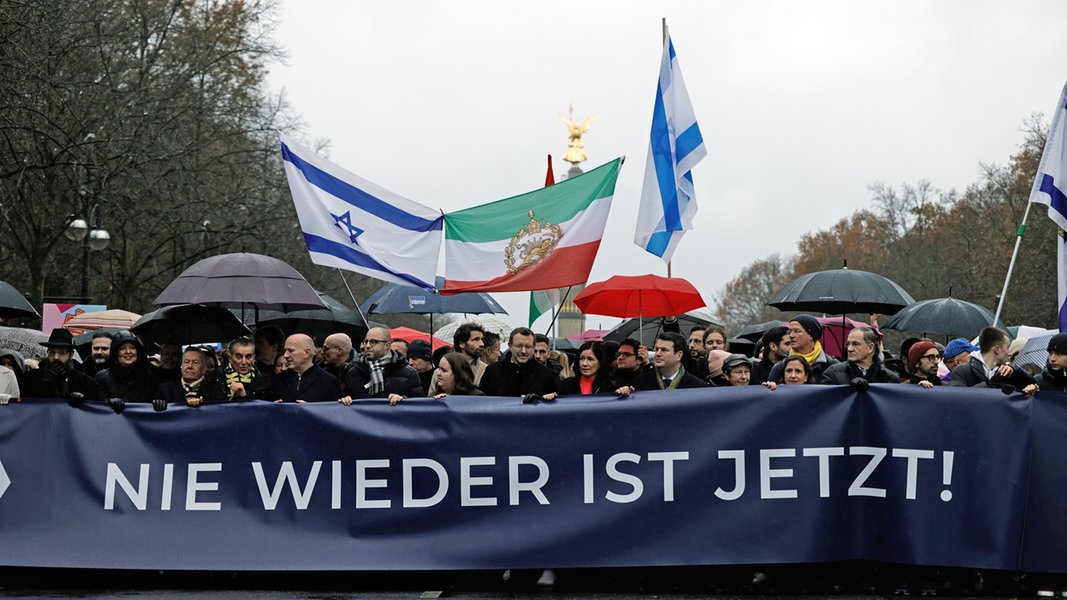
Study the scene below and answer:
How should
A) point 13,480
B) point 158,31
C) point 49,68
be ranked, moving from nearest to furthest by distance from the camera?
point 13,480
point 49,68
point 158,31

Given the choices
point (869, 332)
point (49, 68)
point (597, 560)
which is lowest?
point (597, 560)

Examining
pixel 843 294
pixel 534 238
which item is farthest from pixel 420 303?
pixel 534 238

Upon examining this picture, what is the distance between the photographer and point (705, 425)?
889 cm

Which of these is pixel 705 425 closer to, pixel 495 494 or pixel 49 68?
pixel 495 494

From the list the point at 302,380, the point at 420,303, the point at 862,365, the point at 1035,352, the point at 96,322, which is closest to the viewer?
the point at 862,365

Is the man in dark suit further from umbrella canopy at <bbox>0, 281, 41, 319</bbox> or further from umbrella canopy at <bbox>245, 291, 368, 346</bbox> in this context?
umbrella canopy at <bbox>0, 281, 41, 319</bbox>

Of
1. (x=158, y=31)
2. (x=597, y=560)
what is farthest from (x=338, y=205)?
(x=158, y=31)

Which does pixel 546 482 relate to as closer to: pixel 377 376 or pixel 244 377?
pixel 377 376

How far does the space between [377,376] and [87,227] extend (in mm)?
17736

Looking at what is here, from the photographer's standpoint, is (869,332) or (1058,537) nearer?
(1058,537)

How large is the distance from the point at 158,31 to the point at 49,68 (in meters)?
15.6

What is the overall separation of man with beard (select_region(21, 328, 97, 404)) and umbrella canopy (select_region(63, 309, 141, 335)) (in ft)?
28.5

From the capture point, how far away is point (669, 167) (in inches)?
451

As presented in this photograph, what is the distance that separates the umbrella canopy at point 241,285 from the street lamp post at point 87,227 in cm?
1378
